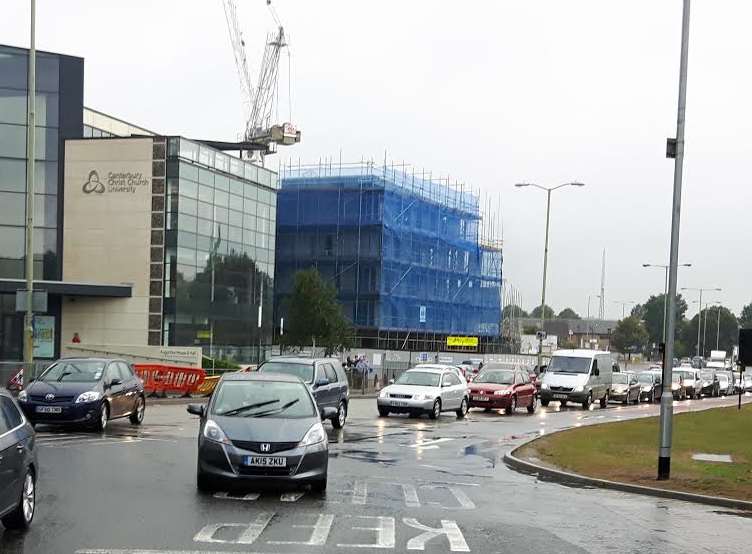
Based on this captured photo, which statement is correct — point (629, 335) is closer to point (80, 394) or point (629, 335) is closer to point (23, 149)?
point (23, 149)

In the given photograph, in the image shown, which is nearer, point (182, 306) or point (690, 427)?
point (690, 427)

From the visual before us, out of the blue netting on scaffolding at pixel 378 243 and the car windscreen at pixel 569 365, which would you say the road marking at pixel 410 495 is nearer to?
the car windscreen at pixel 569 365

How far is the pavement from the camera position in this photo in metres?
9.99

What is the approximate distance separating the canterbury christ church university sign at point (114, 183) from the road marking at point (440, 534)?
4567 centimetres

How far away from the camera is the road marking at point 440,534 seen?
32.8 feet

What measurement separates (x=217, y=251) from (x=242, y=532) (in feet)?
162

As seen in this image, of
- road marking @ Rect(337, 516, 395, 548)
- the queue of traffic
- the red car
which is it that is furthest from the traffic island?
the red car

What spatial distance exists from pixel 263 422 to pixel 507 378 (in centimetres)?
2490

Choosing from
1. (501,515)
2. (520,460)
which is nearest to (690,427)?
(520,460)

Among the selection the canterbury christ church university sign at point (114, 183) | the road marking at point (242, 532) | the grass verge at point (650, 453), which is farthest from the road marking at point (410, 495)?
the canterbury christ church university sign at point (114, 183)

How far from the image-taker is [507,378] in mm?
37375

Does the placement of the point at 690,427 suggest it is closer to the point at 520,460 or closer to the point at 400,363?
the point at 520,460

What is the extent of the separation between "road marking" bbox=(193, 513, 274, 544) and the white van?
32.2 meters

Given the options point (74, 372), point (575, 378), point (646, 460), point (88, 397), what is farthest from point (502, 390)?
point (88, 397)
